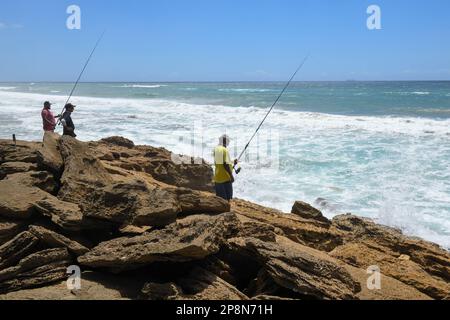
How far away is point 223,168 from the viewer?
7270mm

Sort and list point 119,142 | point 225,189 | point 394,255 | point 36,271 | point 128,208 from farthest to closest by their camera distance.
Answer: point 119,142 → point 225,189 → point 394,255 → point 128,208 → point 36,271

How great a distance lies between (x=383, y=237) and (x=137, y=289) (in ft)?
12.4

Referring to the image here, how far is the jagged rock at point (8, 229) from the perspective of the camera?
4406 millimetres

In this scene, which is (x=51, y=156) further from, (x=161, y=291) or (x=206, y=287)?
(x=206, y=287)

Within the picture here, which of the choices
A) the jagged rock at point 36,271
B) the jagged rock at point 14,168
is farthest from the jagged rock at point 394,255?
the jagged rock at point 14,168

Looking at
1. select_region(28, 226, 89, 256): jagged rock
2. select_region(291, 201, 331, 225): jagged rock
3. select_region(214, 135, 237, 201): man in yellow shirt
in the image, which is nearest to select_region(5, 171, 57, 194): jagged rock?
select_region(28, 226, 89, 256): jagged rock

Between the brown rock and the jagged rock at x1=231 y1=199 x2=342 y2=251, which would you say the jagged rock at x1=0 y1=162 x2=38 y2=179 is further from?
the brown rock

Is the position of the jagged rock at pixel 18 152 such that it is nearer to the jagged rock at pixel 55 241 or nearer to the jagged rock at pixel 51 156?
the jagged rock at pixel 51 156

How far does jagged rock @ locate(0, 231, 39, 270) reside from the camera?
13.5 ft

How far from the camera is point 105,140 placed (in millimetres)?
11312

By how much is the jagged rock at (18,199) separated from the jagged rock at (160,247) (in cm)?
100

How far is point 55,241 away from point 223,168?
3462 millimetres

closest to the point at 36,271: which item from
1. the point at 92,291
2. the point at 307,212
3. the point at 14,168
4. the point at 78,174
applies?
the point at 92,291

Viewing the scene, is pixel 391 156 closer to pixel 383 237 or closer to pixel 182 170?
pixel 182 170
